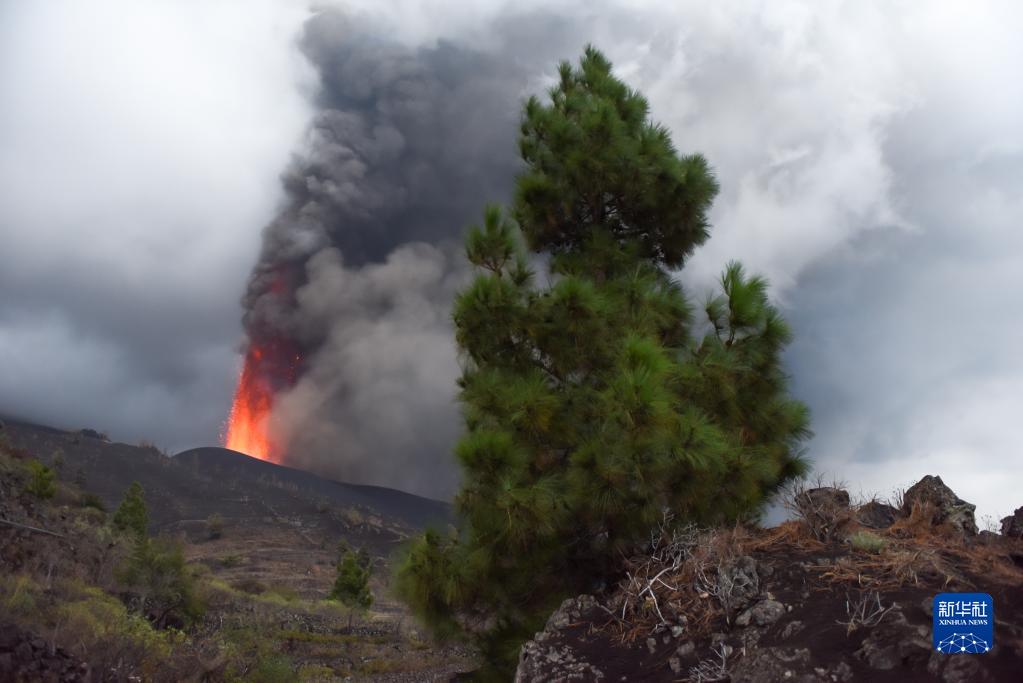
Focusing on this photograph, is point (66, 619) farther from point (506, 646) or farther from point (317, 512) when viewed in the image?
point (317, 512)

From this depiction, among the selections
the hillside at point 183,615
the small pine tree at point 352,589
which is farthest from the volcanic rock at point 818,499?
the small pine tree at point 352,589

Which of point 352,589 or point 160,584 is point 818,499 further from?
point 352,589

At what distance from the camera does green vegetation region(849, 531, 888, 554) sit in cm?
741

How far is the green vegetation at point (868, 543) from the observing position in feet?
24.3

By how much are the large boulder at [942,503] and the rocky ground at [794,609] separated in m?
0.66

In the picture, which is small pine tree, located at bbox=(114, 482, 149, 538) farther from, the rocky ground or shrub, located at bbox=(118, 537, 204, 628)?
the rocky ground

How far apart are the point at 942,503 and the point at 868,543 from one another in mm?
3039

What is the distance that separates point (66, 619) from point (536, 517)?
10557mm

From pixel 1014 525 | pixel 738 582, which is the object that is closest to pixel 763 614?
pixel 738 582

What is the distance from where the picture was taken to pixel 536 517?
25.5 ft

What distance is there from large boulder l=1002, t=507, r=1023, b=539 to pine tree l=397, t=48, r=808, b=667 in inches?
94.1

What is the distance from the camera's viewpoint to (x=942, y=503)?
9.72 m

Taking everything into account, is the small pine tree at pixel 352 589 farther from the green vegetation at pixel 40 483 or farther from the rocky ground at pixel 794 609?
the rocky ground at pixel 794 609

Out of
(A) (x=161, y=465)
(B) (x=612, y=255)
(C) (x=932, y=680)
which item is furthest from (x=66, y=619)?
(A) (x=161, y=465)
